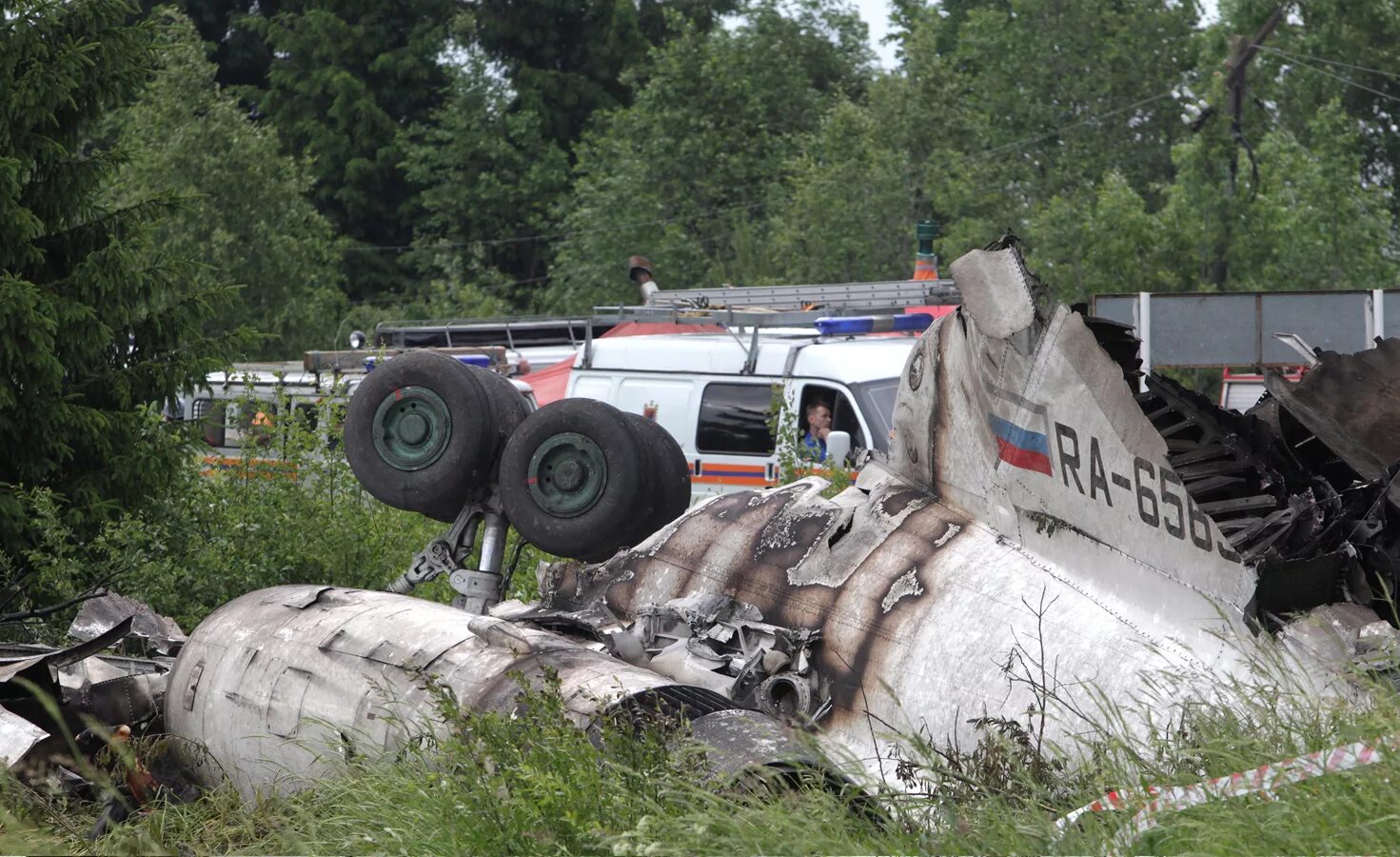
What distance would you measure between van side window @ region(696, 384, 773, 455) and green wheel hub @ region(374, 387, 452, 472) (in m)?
6.80

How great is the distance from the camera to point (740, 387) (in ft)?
49.8

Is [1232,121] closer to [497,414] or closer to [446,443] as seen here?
[497,414]

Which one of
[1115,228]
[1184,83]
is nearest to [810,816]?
[1115,228]

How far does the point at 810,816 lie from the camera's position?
199 inches

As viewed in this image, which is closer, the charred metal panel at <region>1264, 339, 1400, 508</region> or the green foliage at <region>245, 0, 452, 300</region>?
the charred metal panel at <region>1264, 339, 1400, 508</region>

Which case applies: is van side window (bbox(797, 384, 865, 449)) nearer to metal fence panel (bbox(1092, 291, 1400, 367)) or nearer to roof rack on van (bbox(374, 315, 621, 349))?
metal fence panel (bbox(1092, 291, 1400, 367))

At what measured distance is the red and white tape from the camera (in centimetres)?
429

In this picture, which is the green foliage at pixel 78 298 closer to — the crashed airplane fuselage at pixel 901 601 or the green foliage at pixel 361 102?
the crashed airplane fuselage at pixel 901 601

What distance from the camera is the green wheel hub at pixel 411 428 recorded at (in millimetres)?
8359

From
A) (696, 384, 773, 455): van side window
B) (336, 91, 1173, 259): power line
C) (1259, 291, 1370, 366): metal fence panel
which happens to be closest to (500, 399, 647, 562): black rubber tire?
(696, 384, 773, 455): van side window

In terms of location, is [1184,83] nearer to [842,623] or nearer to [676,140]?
[676,140]

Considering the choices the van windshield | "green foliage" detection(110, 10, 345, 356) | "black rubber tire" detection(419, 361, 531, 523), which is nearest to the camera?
"black rubber tire" detection(419, 361, 531, 523)

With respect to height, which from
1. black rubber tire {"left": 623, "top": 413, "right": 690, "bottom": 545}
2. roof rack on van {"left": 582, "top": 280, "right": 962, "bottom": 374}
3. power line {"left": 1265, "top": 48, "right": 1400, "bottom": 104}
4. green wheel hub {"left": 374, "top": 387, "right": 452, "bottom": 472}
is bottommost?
black rubber tire {"left": 623, "top": 413, "right": 690, "bottom": 545}

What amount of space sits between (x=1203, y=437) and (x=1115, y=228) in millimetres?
18377
